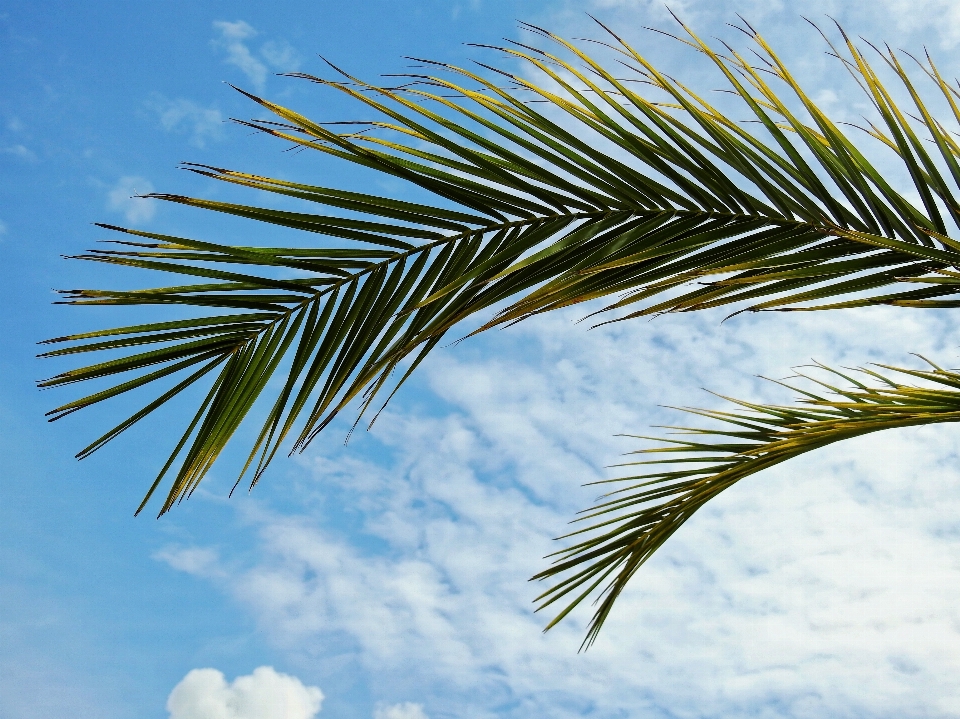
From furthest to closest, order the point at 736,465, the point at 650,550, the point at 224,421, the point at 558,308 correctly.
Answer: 1. the point at 650,550
2. the point at 736,465
3. the point at 224,421
4. the point at 558,308

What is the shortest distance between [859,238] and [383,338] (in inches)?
29.8

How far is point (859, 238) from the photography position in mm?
1334

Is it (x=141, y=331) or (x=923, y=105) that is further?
(x=923, y=105)

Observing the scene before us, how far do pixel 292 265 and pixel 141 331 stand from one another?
0.26m

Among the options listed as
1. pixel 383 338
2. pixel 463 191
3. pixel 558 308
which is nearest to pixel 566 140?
pixel 463 191

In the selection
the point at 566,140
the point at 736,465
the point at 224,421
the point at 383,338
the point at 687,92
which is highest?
the point at 687,92

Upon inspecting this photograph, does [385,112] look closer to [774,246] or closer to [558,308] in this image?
[558,308]

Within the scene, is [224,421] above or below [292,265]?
below

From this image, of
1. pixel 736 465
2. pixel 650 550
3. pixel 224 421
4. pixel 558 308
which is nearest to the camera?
pixel 558 308

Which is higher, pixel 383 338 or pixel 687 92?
pixel 687 92

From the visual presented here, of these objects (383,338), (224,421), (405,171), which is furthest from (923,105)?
(224,421)

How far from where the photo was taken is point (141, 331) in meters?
1.36

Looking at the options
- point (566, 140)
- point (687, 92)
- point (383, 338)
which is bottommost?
point (383, 338)

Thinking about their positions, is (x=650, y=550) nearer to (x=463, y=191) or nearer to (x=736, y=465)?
(x=736, y=465)
